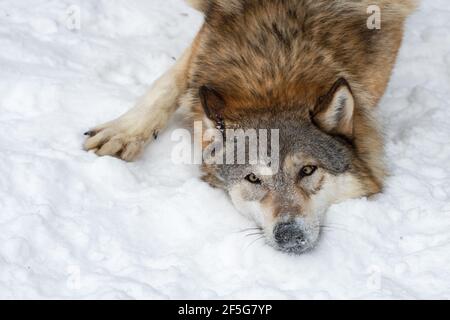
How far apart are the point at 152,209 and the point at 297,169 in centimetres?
98

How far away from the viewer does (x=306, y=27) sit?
5148 mm

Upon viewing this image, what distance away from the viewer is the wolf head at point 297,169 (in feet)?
14.6

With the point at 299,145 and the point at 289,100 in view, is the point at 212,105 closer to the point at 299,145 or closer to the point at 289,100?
the point at 289,100

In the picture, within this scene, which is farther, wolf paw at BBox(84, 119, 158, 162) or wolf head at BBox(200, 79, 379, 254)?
wolf paw at BBox(84, 119, 158, 162)

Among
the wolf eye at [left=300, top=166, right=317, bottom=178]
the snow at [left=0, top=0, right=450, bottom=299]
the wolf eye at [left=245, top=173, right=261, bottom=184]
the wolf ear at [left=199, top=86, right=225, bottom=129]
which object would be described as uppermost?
the wolf ear at [left=199, top=86, right=225, bottom=129]

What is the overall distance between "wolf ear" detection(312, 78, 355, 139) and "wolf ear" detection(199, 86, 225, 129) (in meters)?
0.61

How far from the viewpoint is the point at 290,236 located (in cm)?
438

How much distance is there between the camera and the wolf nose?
438cm

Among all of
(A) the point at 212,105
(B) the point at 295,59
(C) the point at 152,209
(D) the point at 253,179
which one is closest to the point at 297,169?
(D) the point at 253,179

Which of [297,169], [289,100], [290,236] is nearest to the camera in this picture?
[290,236]

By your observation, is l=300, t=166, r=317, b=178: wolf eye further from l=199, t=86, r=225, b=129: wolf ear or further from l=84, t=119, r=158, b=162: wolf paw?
l=84, t=119, r=158, b=162: wolf paw

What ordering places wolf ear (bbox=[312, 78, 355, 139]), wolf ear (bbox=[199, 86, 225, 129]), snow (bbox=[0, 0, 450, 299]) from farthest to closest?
wolf ear (bbox=[199, 86, 225, 129]) → wolf ear (bbox=[312, 78, 355, 139]) → snow (bbox=[0, 0, 450, 299])

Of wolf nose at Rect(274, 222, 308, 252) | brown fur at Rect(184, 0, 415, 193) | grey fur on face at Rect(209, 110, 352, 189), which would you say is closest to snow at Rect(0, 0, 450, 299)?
wolf nose at Rect(274, 222, 308, 252)
